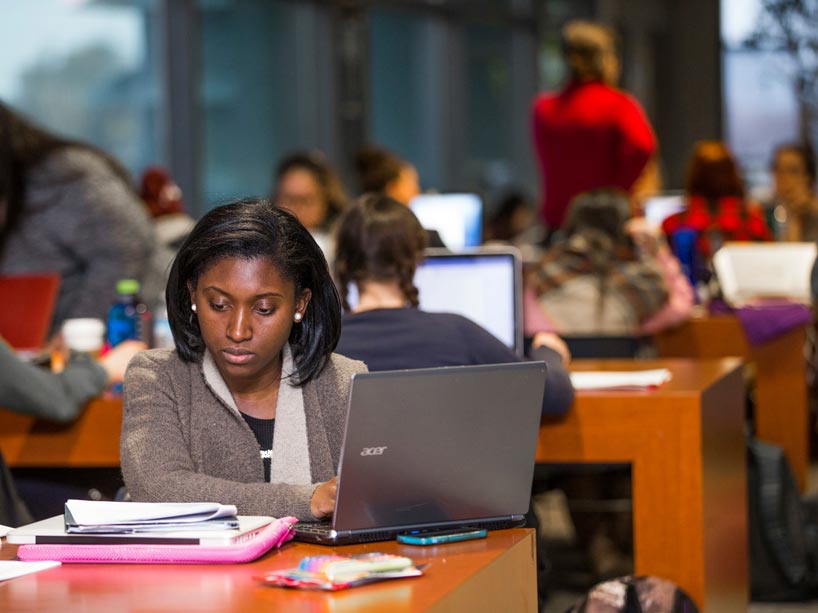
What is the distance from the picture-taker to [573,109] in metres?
6.14

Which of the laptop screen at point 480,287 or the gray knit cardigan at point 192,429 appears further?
the laptop screen at point 480,287

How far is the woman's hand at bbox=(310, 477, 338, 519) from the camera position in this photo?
1.88 meters

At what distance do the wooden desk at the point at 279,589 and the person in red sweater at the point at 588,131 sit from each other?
174 inches

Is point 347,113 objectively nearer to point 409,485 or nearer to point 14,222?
point 14,222

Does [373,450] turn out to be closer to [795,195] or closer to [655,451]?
[655,451]

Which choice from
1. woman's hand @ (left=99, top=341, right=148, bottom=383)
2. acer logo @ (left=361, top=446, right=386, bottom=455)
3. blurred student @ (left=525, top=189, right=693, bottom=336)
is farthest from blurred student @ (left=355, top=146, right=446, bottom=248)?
acer logo @ (left=361, top=446, right=386, bottom=455)

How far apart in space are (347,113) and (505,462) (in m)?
7.13

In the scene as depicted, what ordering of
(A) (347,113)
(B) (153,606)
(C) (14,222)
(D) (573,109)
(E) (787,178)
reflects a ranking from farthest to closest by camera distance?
(A) (347,113)
(E) (787,178)
(D) (573,109)
(C) (14,222)
(B) (153,606)

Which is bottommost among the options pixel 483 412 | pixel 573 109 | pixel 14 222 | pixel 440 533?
pixel 440 533

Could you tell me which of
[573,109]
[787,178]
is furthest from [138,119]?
[787,178]

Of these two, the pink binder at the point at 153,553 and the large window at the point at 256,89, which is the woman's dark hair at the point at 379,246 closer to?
the pink binder at the point at 153,553

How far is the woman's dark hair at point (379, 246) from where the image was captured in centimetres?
296

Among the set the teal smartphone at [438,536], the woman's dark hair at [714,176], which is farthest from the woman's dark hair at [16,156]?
the woman's dark hair at [714,176]

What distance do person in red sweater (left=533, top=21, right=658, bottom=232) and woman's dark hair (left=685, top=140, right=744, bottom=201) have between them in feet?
0.75
